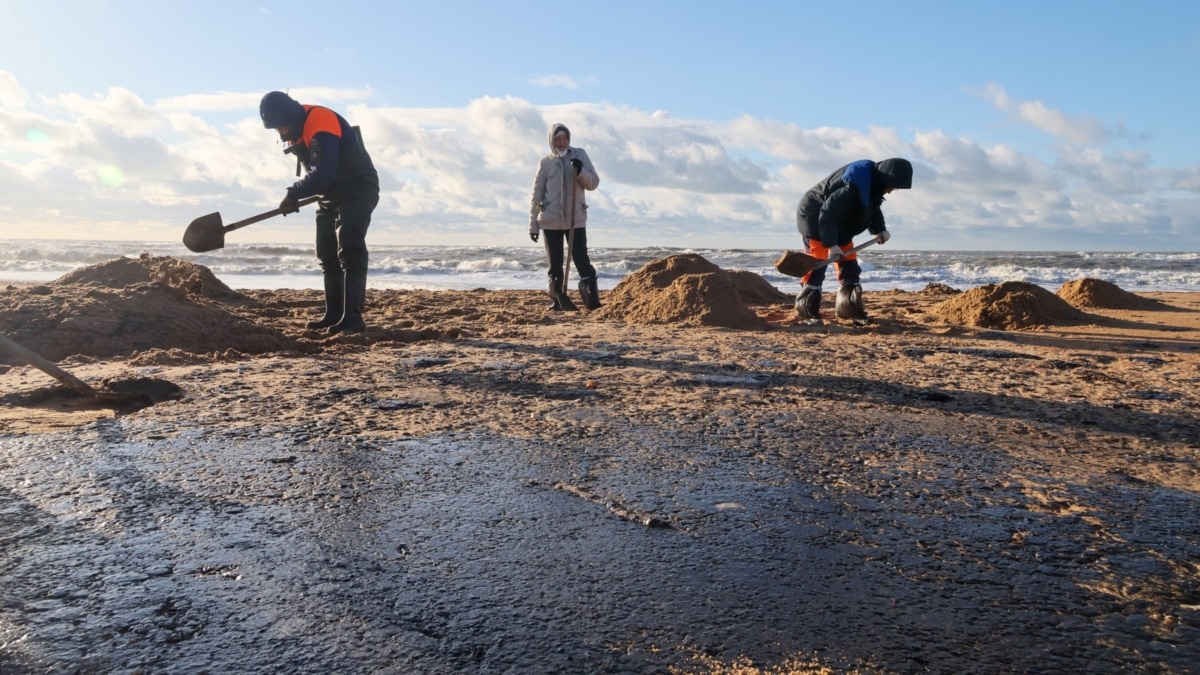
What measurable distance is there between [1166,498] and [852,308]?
468 centimetres

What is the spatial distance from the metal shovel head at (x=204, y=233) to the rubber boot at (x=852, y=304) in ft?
16.5

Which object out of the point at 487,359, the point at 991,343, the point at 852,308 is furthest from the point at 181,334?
the point at 991,343

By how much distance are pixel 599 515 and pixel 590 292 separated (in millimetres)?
6082

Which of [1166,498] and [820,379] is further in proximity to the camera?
[820,379]

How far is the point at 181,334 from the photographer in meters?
5.69

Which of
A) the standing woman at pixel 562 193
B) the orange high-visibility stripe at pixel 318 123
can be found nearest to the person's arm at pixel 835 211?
the standing woman at pixel 562 193

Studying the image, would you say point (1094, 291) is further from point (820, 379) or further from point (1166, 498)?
point (1166, 498)

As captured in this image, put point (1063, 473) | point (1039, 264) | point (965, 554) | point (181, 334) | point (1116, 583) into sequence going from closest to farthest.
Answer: point (1116, 583) → point (965, 554) → point (1063, 473) → point (181, 334) → point (1039, 264)

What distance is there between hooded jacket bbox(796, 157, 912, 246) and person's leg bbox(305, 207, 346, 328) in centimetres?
377

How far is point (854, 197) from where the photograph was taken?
6.44 m

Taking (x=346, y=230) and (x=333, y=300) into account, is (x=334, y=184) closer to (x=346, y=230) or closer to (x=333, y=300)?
→ (x=346, y=230)

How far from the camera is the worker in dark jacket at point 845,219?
253 inches

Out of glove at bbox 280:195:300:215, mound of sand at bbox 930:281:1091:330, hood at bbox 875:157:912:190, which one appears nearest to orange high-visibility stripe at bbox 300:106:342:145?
glove at bbox 280:195:300:215

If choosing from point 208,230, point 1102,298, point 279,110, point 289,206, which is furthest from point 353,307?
point 1102,298
